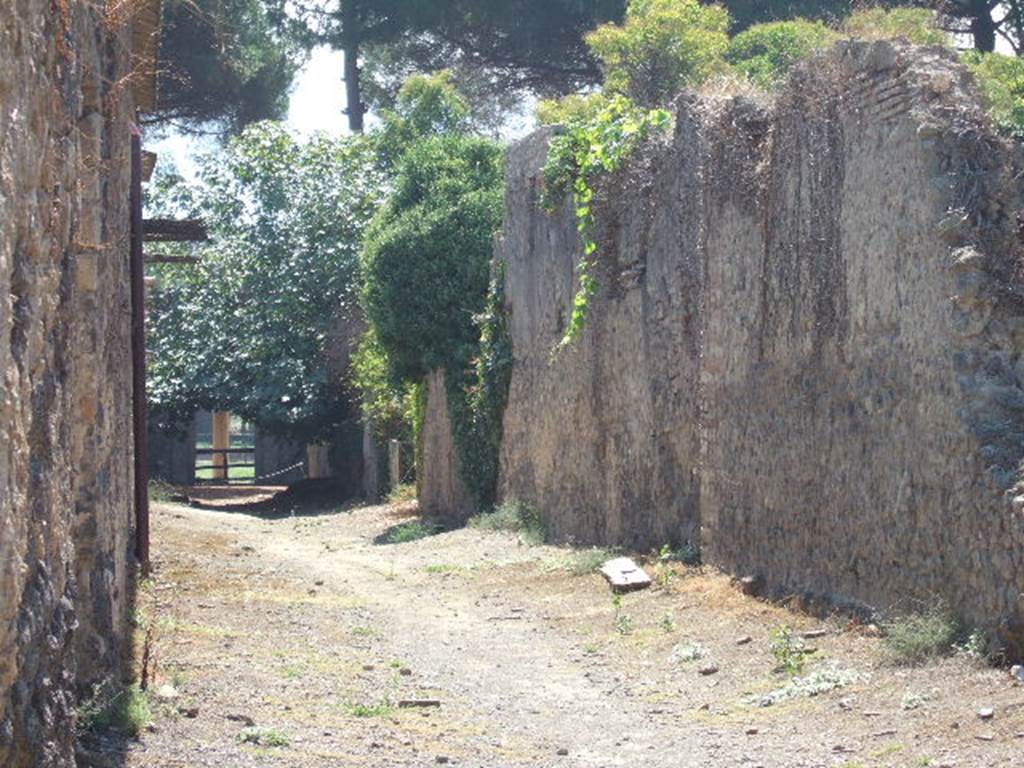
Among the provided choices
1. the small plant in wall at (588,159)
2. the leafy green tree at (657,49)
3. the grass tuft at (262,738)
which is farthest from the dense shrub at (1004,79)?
the grass tuft at (262,738)

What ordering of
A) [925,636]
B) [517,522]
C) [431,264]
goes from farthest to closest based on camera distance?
[431,264] → [517,522] → [925,636]

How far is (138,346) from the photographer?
11.1 meters

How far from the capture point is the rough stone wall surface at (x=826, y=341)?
855 centimetres

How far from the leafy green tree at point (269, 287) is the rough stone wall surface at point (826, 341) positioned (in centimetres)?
1254

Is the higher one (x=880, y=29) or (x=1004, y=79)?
(x=1004, y=79)

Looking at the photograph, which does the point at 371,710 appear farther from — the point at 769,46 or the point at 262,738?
the point at 769,46

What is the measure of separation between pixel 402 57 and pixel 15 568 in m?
29.4

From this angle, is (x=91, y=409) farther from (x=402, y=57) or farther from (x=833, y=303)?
(x=402, y=57)

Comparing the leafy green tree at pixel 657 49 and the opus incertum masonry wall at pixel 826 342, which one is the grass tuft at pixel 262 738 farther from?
the leafy green tree at pixel 657 49

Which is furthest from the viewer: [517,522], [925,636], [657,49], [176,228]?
[657,49]

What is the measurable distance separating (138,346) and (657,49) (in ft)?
41.3

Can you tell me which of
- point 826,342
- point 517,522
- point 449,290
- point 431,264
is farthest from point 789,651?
point 431,264

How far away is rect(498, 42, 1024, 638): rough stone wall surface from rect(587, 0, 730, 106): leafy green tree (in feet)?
25.0

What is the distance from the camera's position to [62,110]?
620cm
